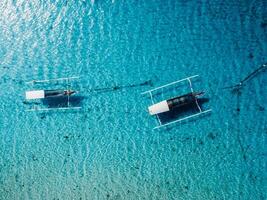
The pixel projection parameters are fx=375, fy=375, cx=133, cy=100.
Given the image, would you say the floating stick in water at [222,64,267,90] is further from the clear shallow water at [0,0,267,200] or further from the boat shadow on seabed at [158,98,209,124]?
the boat shadow on seabed at [158,98,209,124]

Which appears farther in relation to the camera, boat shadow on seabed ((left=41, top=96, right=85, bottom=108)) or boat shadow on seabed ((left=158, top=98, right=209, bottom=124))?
boat shadow on seabed ((left=41, top=96, right=85, bottom=108))

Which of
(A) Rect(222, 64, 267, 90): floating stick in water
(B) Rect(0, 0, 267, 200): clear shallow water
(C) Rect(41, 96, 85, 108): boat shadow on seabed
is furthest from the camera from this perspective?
(C) Rect(41, 96, 85, 108): boat shadow on seabed

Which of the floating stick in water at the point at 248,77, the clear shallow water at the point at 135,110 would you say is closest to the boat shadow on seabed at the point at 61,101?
the clear shallow water at the point at 135,110

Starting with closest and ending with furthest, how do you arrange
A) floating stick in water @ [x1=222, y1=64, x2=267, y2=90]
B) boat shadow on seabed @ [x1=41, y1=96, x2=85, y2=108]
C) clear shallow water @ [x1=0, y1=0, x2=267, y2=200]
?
clear shallow water @ [x1=0, y1=0, x2=267, y2=200]
floating stick in water @ [x1=222, y1=64, x2=267, y2=90]
boat shadow on seabed @ [x1=41, y1=96, x2=85, y2=108]

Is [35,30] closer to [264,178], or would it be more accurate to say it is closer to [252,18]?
[252,18]

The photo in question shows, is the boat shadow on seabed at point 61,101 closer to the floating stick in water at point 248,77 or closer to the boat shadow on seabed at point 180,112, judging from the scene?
the boat shadow on seabed at point 180,112

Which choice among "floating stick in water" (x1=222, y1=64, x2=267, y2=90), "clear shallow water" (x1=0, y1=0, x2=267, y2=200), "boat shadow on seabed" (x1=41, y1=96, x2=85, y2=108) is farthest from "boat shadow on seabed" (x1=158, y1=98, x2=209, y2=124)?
"boat shadow on seabed" (x1=41, y1=96, x2=85, y2=108)

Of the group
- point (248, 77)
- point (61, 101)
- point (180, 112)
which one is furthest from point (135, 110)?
point (248, 77)

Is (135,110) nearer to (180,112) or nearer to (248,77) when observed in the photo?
(180,112)


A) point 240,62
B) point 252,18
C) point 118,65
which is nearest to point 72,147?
point 118,65

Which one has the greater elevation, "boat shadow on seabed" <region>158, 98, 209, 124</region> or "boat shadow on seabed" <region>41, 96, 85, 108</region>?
"boat shadow on seabed" <region>41, 96, 85, 108</region>
